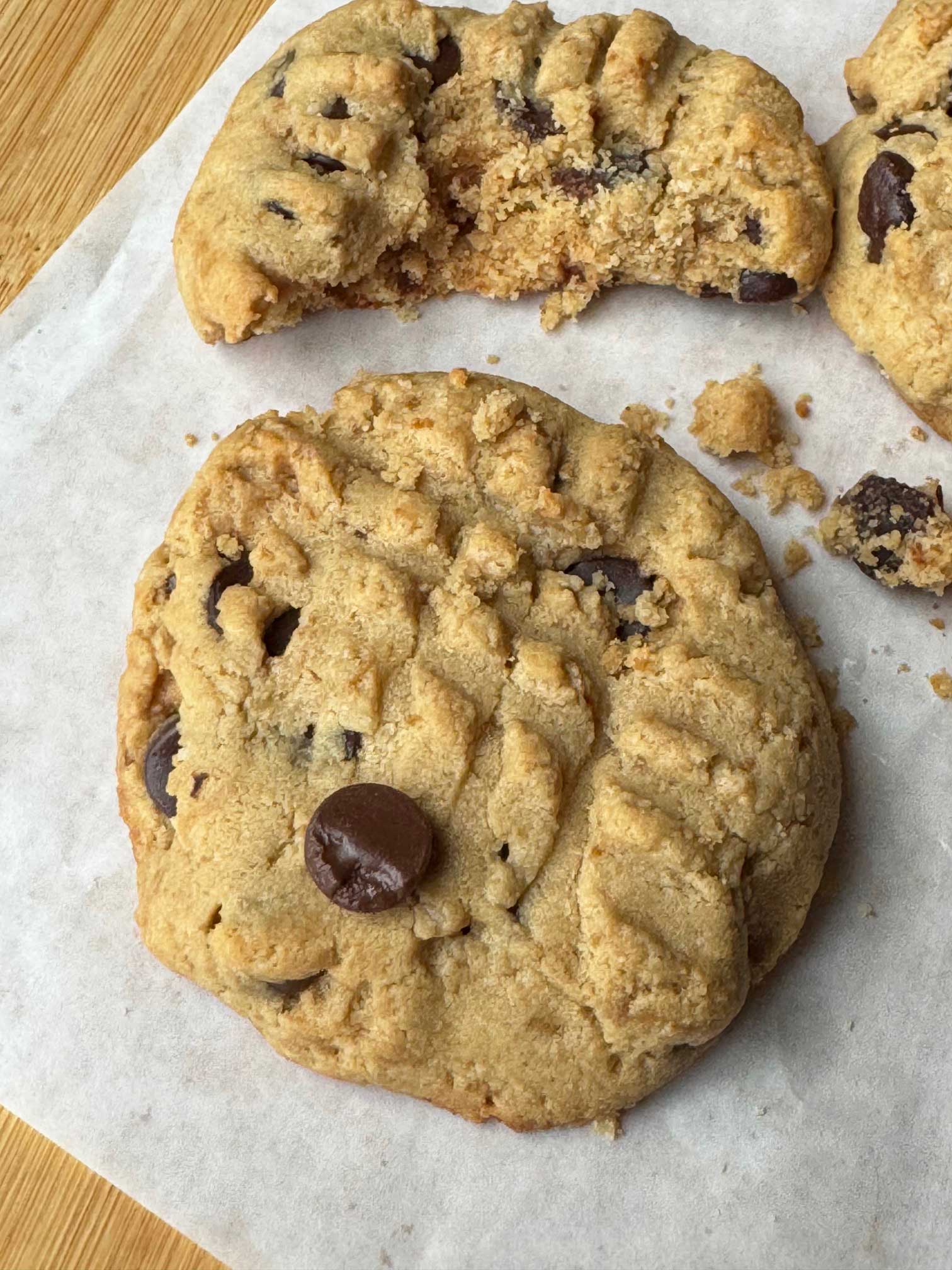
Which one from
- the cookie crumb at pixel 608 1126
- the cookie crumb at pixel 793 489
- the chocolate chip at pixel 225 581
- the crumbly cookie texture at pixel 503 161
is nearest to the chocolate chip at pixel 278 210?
the crumbly cookie texture at pixel 503 161

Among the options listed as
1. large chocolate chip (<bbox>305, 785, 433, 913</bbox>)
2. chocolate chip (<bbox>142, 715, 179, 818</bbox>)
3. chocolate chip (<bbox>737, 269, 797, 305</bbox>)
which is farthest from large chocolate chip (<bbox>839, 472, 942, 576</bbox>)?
chocolate chip (<bbox>142, 715, 179, 818</bbox>)

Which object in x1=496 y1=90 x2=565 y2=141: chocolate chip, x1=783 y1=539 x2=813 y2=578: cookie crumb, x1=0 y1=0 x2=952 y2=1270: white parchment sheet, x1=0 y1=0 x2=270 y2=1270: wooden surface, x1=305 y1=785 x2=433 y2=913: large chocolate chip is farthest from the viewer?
x1=0 y1=0 x2=270 y2=1270: wooden surface

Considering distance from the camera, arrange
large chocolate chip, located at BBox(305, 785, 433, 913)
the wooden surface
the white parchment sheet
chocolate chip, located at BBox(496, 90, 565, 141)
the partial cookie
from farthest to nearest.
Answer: the wooden surface
chocolate chip, located at BBox(496, 90, 565, 141)
the partial cookie
the white parchment sheet
large chocolate chip, located at BBox(305, 785, 433, 913)

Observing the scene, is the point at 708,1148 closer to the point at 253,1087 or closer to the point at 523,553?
the point at 253,1087

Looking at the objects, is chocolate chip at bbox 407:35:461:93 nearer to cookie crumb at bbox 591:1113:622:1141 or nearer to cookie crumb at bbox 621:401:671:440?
cookie crumb at bbox 621:401:671:440

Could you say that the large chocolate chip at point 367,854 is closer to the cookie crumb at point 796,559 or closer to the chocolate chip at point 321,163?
the cookie crumb at point 796,559

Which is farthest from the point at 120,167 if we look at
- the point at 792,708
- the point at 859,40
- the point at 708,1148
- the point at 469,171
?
the point at 708,1148
